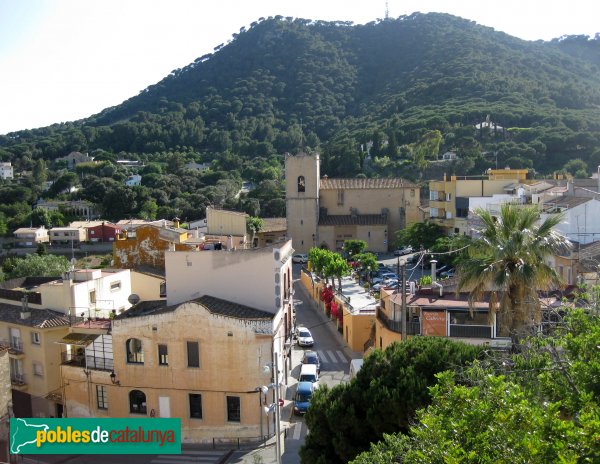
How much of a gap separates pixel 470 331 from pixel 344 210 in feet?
159

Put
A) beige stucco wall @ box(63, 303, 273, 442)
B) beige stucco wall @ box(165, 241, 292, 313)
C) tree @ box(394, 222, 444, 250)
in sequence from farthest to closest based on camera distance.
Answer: tree @ box(394, 222, 444, 250) → beige stucco wall @ box(165, 241, 292, 313) → beige stucco wall @ box(63, 303, 273, 442)

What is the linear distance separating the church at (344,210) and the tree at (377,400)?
52689 millimetres

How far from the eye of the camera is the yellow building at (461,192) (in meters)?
54.2

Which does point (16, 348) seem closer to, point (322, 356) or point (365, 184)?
point (322, 356)

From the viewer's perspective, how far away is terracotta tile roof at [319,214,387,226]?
68.8 meters

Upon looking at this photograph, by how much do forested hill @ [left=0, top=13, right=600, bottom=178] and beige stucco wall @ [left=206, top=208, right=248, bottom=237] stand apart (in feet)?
185

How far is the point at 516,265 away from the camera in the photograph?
16.3 metres

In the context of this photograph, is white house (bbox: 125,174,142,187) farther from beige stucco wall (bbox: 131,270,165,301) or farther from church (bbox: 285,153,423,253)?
beige stucco wall (bbox: 131,270,165,301)

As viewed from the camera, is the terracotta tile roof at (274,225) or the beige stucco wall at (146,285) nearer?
the beige stucco wall at (146,285)

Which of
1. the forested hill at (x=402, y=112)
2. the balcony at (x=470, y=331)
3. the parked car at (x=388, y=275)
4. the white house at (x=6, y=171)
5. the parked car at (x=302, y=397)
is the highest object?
Result: the forested hill at (x=402, y=112)

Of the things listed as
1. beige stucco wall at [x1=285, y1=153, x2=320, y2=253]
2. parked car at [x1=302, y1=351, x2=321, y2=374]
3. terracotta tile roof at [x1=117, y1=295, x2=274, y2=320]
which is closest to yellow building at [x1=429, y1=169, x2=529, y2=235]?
beige stucco wall at [x1=285, y1=153, x2=320, y2=253]

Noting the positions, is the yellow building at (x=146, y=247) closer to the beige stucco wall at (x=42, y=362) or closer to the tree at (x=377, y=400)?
the beige stucco wall at (x=42, y=362)

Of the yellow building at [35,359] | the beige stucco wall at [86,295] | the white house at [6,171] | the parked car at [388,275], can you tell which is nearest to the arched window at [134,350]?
the yellow building at [35,359]

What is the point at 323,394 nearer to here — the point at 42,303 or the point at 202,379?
the point at 202,379
